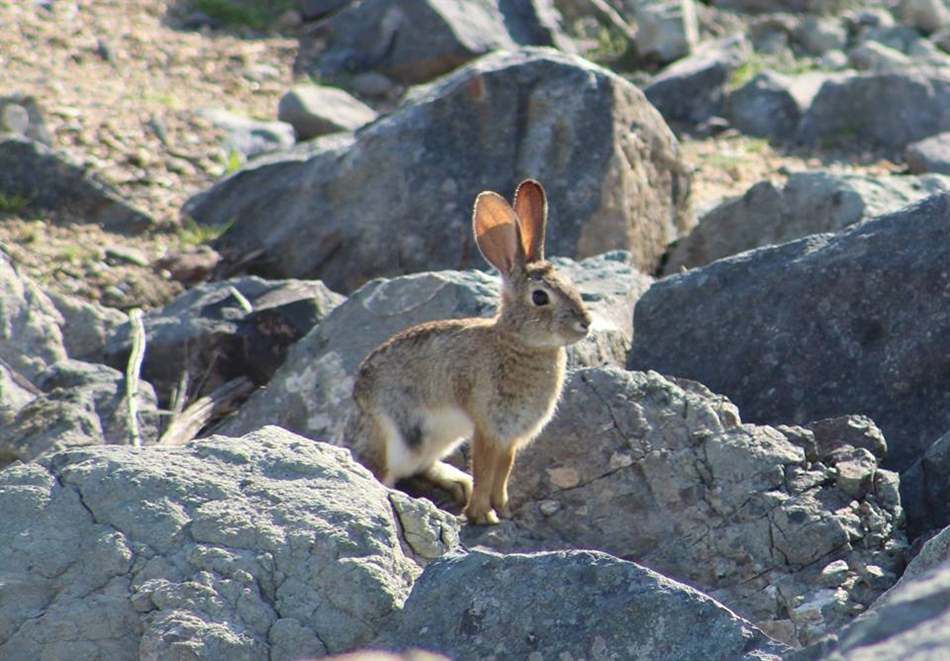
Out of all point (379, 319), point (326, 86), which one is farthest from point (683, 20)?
point (379, 319)

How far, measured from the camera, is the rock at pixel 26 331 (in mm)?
7996

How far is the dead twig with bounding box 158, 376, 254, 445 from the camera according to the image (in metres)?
7.21

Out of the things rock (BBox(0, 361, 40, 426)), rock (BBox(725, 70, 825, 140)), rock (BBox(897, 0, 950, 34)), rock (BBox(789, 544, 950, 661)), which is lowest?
rock (BBox(897, 0, 950, 34))

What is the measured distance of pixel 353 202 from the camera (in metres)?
9.85

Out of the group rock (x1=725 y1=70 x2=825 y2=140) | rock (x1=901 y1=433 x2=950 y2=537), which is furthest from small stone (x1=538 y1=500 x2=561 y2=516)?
rock (x1=725 y1=70 x2=825 y2=140)

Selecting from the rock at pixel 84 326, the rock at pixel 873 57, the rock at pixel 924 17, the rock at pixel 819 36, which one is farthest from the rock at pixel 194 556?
the rock at pixel 924 17

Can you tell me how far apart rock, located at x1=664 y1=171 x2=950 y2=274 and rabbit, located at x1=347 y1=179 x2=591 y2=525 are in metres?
3.14

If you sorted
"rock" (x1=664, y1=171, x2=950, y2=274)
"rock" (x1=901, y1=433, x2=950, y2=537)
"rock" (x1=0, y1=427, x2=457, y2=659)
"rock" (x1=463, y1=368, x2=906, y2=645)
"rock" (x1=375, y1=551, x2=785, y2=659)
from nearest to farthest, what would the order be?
"rock" (x1=375, y1=551, x2=785, y2=659)
"rock" (x1=0, y1=427, x2=457, y2=659)
"rock" (x1=463, y1=368, x2=906, y2=645)
"rock" (x1=901, y1=433, x2=950, y2=537)
"rock" (x1=664, y1=171, x2=950, y2=274)

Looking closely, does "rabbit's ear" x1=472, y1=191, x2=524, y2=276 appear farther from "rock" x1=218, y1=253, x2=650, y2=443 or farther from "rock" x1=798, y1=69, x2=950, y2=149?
"rock" x1=798, y1=69, x2=950, y2=149

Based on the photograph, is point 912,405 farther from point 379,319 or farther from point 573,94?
point 573,94

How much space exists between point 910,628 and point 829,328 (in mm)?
4308

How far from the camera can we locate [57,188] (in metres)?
10.4

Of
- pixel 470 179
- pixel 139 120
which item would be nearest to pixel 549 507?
pixel 470 179

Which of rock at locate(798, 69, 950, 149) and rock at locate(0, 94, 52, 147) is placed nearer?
rock at locate(0, 94, 52, 147)
